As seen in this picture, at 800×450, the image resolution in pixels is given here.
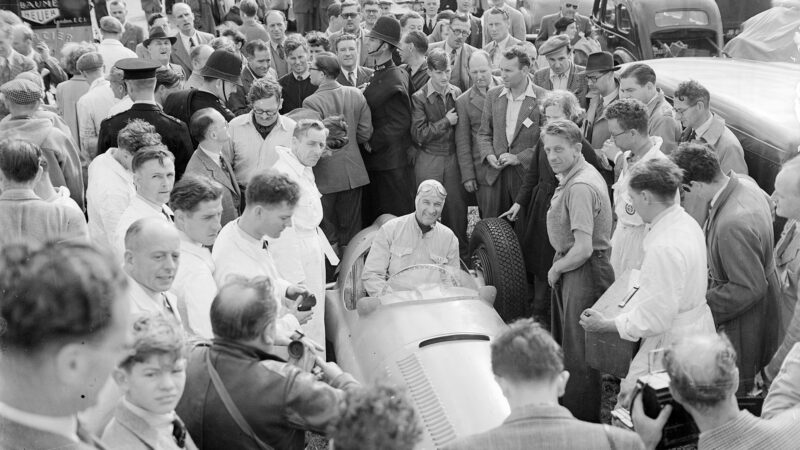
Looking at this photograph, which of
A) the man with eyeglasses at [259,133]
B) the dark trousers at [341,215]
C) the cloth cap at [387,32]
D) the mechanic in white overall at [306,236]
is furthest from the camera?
the cloth cap at [387,32]

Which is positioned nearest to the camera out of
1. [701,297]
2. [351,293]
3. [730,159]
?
[701,297]

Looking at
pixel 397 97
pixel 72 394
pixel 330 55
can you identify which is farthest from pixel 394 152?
pixel 72 394

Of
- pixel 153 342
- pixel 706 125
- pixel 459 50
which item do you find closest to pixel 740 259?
pixel 706 125

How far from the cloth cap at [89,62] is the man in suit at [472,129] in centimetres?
341

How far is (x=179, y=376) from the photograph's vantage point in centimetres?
279

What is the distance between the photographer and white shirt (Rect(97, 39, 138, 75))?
9.10 m

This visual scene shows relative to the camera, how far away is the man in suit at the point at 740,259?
4.72 metres

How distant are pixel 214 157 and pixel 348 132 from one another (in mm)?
1710

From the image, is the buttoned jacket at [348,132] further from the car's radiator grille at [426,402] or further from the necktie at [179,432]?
the necktie at [179,432]

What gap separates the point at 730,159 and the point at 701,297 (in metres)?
2.25

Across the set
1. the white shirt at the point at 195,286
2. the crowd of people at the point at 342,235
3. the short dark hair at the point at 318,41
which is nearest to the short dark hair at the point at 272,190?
the crowd of people at the point at 342,235

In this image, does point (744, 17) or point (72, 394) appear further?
point (744, 17)

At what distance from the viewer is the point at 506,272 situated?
6.17m

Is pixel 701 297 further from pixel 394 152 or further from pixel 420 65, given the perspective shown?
pixel 420 65
